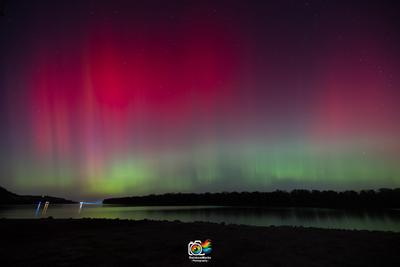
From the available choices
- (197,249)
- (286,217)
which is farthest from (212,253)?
(286,217)

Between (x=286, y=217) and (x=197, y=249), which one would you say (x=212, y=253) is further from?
(x=286, y=217)

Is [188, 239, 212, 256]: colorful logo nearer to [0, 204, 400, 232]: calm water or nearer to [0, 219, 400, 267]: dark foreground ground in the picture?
[0, 219, 400, 267]: dark foreground ground

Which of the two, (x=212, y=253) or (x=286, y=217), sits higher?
(x=286, y=217)

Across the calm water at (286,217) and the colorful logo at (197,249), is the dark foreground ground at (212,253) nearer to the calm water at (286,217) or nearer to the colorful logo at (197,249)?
the colorful logo at (197,249)

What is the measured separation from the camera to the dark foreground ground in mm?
11109

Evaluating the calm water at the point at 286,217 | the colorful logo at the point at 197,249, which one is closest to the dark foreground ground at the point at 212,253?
the colorful logo at the point at 197,249

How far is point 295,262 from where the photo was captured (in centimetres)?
1103

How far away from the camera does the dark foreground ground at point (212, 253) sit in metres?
11.1

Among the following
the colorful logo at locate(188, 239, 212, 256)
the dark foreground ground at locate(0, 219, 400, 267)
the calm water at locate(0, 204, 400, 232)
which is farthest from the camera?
the calm water at locate(0, 204, 400, 232)

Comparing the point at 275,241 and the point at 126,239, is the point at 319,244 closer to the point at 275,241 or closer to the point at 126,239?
the point at 275,241

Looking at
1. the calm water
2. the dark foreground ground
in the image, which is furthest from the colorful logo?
the calm water

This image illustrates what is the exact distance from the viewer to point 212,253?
1287cm

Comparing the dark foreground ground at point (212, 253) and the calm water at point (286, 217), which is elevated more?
the calm water at point (286, 217)

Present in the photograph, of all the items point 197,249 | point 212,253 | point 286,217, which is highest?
point 286,217
